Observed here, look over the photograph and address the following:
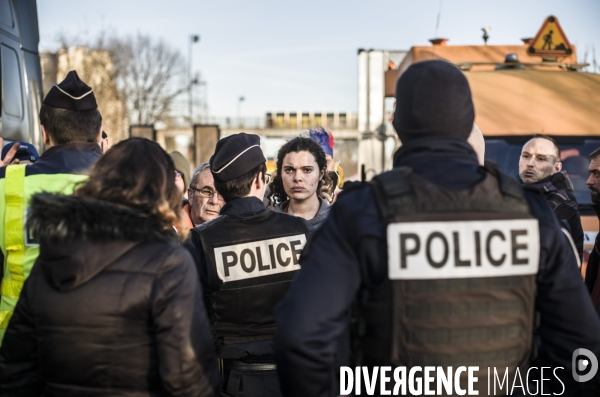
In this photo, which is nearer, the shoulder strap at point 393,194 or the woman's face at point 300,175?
the shoulder strap at point 393,194

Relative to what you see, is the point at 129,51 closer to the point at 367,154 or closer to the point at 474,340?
the point at 367,154

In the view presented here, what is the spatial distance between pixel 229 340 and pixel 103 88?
37.7 m

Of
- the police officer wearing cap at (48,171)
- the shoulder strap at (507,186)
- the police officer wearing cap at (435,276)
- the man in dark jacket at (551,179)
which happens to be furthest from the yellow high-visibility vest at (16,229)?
the man in dark jacket at (551,179)

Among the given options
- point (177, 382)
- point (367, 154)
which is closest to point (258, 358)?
point (177, 382)

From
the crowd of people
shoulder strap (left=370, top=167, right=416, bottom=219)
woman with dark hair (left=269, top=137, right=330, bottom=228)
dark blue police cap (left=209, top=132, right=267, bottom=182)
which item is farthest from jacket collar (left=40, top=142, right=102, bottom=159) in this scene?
woman with dark hair (left=269, top=137, right=330, bottom=228)

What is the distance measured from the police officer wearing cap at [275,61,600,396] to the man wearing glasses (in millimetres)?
2803

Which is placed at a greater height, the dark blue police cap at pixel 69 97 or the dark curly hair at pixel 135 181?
the dark blue police cap at pixel 69 97

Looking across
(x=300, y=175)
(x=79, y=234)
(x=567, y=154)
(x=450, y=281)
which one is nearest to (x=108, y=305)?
(x=79, y=234)

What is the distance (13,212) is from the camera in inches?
116

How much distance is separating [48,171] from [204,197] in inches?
78.8

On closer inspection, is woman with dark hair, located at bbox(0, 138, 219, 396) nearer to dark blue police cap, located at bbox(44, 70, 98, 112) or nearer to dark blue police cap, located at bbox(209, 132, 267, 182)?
dark blue police cap, located at bbox(44, 70, 98, 112)

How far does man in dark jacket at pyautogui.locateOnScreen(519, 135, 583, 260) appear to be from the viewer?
15.5 feet

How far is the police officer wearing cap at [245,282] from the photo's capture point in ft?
10.7

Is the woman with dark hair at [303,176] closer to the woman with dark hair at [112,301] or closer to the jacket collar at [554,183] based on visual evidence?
the jacket collar at [554,183]
